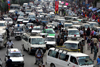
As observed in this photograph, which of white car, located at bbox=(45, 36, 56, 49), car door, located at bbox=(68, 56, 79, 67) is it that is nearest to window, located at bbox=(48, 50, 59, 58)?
car door, located at bbox=(68, 56, 79, 67)

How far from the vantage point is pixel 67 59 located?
17.5 metres

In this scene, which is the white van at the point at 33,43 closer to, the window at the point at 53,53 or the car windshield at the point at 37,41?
the car windshield at the point at 37,41

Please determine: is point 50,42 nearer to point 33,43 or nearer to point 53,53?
point 33,43

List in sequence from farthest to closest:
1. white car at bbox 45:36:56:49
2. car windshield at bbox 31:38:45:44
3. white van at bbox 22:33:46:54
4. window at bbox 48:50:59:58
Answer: white car at bbox 45:36:56:49 < car windshield at bbox 31:38:45:44 < white van at bbox 22:33:46:54 < window at bbox 48:50:59:58

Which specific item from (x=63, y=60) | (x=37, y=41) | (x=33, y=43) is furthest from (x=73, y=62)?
(x=37, y=41)

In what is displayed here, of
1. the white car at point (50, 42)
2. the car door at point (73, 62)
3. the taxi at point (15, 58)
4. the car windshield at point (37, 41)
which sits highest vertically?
the car door at point (73, 62)

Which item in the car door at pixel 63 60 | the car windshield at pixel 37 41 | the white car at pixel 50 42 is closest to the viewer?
the car door at pixel 63 60

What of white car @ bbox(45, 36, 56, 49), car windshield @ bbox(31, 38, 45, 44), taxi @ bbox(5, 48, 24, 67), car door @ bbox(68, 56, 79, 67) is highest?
car door @ bbox(68, 56, 79, 67)

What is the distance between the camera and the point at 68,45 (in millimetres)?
23047

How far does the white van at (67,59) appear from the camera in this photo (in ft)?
54.9

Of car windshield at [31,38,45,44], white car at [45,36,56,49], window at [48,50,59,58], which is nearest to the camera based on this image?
window at [48,50,59,58]

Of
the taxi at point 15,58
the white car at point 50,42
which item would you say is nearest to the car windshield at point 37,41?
the white car at point 50,42

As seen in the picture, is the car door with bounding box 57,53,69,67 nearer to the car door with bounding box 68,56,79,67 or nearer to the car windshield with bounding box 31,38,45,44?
the car door with bounding box 68,56,79,67

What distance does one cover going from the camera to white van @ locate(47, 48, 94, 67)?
16.7m
